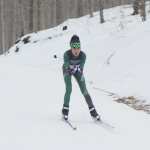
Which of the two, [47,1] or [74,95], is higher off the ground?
[47,1]

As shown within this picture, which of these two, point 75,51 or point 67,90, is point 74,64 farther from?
point 67,90

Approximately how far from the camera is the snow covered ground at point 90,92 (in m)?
10.0

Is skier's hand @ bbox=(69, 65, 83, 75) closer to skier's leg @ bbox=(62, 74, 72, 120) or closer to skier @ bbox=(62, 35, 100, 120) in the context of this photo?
skier @ bbox=(62, 35, 100, 120)

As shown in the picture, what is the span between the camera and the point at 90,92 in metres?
17.1

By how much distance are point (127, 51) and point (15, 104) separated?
7.83 meters

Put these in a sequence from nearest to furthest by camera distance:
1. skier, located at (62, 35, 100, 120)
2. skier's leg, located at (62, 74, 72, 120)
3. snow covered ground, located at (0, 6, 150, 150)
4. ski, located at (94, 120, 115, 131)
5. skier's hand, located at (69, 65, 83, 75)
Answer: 1. snow covered ground, located at (0, 6, 150, 150)
2. ski, located at (94, 120, 115, 131)
3. skier, located at (62, 35, 100, 120)
4. skier's hand, located at (69, 65, 83, 75)
5. skier's leg, located at (62, 74, 72, 120)

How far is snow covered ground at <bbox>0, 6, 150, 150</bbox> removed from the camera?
1001 cm

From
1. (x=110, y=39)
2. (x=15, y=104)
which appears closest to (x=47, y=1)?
(x=110, y=39)

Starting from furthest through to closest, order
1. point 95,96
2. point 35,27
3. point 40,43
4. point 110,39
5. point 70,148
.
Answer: point 35,27 → point 40,43 → point 110,39 → point 95,96 → point 70,148

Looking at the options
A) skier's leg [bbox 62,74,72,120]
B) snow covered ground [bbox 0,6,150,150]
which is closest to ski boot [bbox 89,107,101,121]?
snow covered ground [bbox 0,6,150,150]

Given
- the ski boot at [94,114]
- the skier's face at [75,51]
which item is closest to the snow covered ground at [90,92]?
the ski boot at [94,114]

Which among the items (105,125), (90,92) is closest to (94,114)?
(105,125)

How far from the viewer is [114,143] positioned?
980 cm

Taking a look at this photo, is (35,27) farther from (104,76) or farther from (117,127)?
(117,127)
